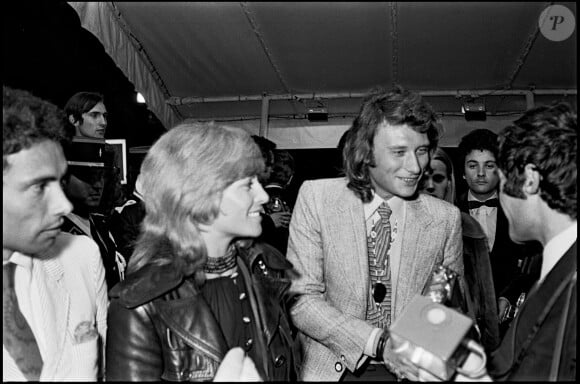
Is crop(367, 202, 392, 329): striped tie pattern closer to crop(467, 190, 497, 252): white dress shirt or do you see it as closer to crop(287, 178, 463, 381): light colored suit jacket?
crop(287, 178, 463, 381): light colored suit jacket

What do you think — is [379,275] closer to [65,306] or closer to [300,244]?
[300,244]

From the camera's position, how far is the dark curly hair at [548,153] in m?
1.50

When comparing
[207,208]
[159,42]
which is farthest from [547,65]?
[207,208]

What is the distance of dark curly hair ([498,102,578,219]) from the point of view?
1.50 m

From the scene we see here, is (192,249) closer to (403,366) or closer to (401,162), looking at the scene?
(403,366)

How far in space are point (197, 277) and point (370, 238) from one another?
0.83 m

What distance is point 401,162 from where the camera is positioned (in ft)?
7.38

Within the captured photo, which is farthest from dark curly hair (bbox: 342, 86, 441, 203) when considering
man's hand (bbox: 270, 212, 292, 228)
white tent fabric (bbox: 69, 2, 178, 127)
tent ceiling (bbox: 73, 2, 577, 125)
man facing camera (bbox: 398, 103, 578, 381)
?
white tent fabric (bbox: 69, 2, 178, 127)

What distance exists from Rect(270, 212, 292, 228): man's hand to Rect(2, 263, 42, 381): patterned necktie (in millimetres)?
2412

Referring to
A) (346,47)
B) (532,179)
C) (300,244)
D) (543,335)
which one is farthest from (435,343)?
(346,47)

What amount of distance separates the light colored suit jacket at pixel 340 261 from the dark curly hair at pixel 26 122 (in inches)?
40.3

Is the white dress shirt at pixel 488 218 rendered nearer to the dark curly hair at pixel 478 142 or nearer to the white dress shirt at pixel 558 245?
the dark curly hair at pixel 478 142

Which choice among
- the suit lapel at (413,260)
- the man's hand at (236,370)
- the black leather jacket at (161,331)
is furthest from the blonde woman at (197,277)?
the suit lapel at (413,260)

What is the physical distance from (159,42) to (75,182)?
2.50 metres
